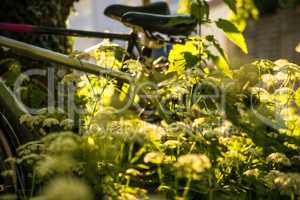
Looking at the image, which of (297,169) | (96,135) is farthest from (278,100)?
(96,135)

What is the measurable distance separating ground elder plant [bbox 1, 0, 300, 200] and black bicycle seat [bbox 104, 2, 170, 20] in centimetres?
72

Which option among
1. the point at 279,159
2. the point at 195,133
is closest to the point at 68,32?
the point at 195,133

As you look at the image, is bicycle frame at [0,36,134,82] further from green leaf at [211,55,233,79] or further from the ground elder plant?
green leaf at [211,55,233,79]

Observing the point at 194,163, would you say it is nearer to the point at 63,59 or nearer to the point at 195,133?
the point at 195,133

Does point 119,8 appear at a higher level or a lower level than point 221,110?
higher

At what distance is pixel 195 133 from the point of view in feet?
7.06

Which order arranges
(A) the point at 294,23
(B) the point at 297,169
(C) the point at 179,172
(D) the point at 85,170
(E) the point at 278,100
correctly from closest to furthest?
1. (C) the point at 179,172
2. (D) the point at 85,170
3. (B) the point at 297,169
4. (E) the point at 278,100
5. (A) the point at 294,23

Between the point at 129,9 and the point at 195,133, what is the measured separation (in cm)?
128

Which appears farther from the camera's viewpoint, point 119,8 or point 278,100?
point 119,8

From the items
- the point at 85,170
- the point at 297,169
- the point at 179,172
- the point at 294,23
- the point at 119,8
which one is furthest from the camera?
the point at 294,23

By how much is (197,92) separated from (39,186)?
2.48 ft

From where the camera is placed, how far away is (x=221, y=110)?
85.6 inches

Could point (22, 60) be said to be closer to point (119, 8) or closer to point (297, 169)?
point (119, 8)

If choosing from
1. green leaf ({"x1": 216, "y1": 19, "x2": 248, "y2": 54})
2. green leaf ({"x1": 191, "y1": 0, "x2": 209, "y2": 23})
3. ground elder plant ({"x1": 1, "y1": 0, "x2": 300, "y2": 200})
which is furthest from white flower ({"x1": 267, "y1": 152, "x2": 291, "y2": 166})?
green leaf ({"x1": 191, "y1": 0, "x2": 209, "y2": 23})
